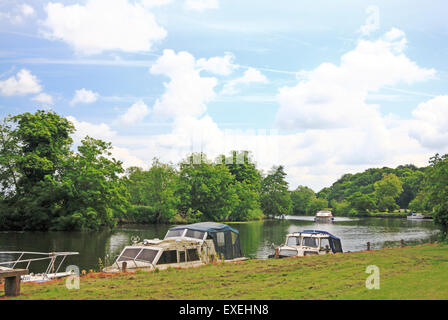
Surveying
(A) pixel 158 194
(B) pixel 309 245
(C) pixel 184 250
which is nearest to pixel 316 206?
(A) pixel 158 194

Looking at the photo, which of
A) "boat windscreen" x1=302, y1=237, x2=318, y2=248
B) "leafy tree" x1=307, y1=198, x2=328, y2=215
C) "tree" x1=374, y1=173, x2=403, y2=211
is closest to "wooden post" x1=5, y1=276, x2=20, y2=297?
Result: "boat windscreen" x1=302, y1=237, x2=318, y2=248

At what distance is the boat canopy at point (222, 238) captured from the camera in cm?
2917

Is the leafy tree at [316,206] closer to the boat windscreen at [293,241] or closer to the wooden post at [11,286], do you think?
the boat windscreen at [293,241]

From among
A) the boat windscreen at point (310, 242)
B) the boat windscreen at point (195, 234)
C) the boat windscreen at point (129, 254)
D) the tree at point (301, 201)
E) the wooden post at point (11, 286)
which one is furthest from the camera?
the tree at point (301, 201)

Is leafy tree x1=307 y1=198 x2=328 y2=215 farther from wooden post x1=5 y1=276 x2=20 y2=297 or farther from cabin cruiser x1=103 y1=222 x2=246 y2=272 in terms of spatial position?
wooden post x1=5 y1=276 x2=20 y2=297

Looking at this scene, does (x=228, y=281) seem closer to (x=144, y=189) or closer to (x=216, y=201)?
(x=144, y=189)

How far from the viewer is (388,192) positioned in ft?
512

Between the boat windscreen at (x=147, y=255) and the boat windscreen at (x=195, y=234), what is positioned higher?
the boat windscreen at (x=195, y=234)

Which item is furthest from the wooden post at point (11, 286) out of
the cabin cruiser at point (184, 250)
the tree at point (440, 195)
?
the tree at point (440, 195)

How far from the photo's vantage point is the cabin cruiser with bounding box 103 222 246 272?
2264cm

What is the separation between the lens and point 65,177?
6425 centimetres

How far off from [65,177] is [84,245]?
23558 mm
